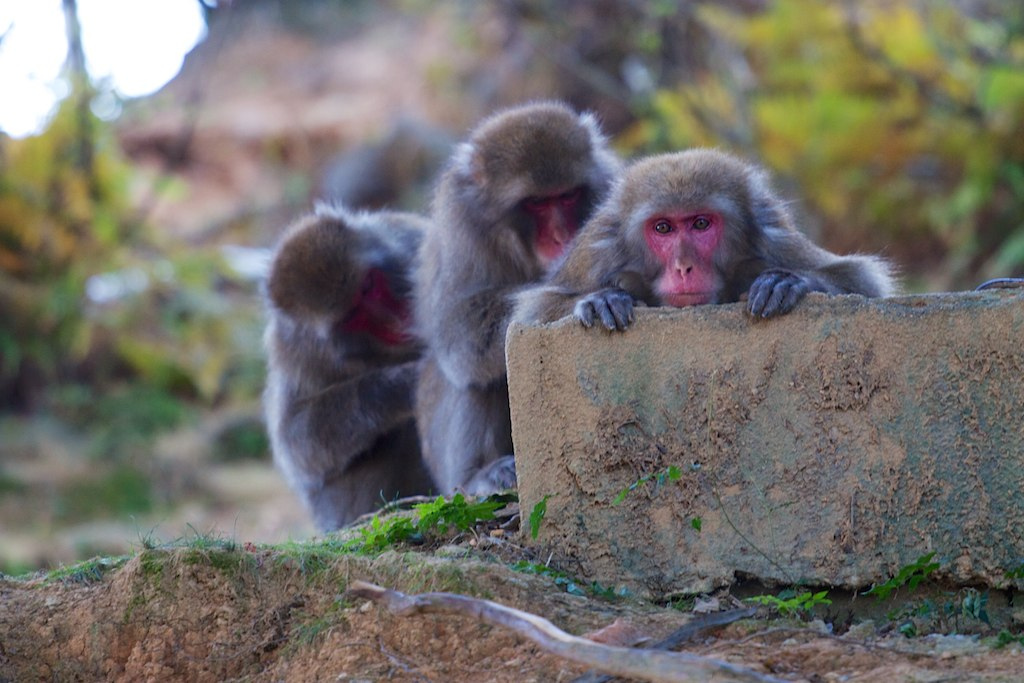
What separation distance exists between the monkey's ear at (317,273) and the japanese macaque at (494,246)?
0.78m

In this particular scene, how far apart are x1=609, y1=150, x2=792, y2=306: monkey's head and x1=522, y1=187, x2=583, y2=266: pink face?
0.96 m

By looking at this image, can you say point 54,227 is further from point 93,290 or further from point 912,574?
point 912,574

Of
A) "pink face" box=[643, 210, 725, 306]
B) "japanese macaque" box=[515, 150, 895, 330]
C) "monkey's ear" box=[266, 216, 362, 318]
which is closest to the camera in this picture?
"pink face" box=[643, 210, 725, 306]

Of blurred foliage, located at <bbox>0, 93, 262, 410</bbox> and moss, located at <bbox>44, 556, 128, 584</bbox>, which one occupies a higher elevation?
blurred foliage, located at <bbox>0, 93, 262, 410</bbox>

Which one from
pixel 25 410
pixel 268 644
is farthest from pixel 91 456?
pixel 268 644

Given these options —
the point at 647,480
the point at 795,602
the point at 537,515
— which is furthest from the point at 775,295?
the point at 537,515

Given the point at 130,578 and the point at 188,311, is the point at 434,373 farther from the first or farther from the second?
the point at 188,311

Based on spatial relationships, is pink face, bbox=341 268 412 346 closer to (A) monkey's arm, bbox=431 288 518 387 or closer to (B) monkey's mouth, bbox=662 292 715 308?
(A) monkey's arm, bbox=431 288 518 387

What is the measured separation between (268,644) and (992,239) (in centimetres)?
965

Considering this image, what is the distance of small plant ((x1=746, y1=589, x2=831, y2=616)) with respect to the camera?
11.9ft

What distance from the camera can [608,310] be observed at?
392cm

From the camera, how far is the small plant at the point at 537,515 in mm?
3986

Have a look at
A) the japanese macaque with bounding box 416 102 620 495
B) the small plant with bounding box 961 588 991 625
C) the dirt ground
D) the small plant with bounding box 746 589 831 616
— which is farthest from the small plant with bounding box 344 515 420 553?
the small plant with bounding box 961 588 991 625

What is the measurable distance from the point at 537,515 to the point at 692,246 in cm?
102
